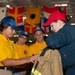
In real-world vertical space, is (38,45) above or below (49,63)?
below

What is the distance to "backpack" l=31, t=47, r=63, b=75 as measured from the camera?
2.64 metres

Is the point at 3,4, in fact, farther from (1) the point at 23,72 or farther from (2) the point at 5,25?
(2) the point at 5,25

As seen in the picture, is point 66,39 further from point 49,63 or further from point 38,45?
point 38,45

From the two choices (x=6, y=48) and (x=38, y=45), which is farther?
(x=38, y=45)

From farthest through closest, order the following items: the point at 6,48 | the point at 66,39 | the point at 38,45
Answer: the point at 38,45 < the point at 6,48 < the point at 66,39

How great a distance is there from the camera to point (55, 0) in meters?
11.0

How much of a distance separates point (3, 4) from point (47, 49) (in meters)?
9.35

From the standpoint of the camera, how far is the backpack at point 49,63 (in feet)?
8.66

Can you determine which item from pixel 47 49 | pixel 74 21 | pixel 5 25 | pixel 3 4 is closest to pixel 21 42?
pixel 5 25

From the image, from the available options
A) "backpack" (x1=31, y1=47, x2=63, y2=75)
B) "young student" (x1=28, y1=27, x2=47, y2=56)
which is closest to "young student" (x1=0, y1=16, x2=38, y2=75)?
"backpack" (x1=31, y1=47, x2=63, y2=75)

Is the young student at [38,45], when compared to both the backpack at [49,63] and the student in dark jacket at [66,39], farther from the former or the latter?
the backpack at [49,63]

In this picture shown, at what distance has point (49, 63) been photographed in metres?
2.66

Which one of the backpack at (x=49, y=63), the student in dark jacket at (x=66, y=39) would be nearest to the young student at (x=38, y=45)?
the student in dark jacket at (x=66, y=39)

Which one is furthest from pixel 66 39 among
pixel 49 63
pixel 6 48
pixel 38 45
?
pixel 38 45
